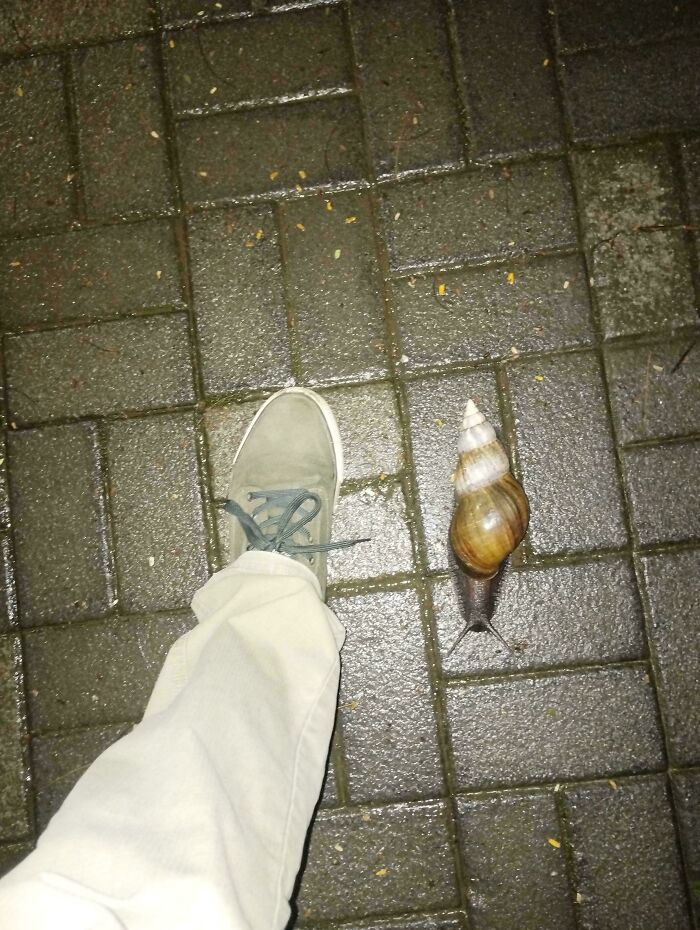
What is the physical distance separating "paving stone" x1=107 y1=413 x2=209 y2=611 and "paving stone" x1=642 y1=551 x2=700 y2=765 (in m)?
1.65

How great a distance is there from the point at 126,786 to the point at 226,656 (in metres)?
0.40

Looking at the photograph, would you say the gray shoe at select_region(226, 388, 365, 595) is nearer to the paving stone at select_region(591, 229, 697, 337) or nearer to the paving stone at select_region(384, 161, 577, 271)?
the paving stone at select_region(384, 161, 577, 271)

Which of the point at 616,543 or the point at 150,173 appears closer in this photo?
the point at 616,543

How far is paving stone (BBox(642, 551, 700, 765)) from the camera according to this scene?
2.35 m

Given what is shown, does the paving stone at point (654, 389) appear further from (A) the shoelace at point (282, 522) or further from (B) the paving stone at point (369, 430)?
(A) the shoelace at point (282, 522)

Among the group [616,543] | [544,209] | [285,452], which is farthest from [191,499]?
[544,209]

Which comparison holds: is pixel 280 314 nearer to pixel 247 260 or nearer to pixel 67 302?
pixel 247 260

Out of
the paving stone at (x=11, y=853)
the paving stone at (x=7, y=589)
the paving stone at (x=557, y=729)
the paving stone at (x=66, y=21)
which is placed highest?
the paving stone at (x=66, y=21)

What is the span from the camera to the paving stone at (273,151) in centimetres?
255

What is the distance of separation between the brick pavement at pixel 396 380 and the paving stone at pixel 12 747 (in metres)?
0.01

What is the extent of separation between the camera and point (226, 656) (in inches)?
71.7

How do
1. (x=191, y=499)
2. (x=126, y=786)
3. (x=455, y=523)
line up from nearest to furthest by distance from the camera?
1. (x=126, y=786)
2. (x=455, y=523)
3. (x=191, y=499)

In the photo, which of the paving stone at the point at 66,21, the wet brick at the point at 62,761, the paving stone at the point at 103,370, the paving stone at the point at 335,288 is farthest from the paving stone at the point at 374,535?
the paving stone at the point at 66,21

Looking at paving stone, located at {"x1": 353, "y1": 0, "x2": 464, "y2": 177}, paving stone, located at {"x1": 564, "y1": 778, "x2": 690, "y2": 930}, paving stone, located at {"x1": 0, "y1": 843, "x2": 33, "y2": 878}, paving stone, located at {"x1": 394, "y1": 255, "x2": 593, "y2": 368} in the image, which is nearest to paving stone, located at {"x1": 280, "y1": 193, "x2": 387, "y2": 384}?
paving stone, located at {"x1": 394, "y1": 255, "x2": 593, "y2": 368}
